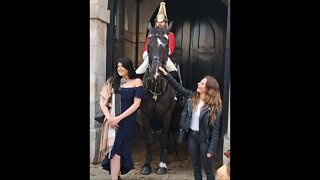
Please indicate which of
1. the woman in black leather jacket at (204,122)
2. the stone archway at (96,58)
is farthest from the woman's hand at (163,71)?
the stone archway at (96,58)

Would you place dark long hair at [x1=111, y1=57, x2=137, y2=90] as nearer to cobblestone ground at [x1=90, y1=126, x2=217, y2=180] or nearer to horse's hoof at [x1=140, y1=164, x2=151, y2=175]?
cobblestone ground at [x1=90, y1=126, x2=217, y2=180]

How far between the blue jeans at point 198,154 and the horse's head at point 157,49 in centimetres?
68

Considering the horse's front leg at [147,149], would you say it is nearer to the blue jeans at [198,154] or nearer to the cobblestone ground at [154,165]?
the cobblestone ground at [154,165]

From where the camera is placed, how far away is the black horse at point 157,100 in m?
3.36

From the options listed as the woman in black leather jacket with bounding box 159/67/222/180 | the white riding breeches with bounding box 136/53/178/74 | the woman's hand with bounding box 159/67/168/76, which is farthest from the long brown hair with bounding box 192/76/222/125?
the white riding breeches with bounding box 136/53/178/74

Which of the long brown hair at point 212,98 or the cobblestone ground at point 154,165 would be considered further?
the cobblestone ground at point 154,165

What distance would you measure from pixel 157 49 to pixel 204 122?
787 millimetres

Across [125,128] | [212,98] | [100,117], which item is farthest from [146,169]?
[212,98]

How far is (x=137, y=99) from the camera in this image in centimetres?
322

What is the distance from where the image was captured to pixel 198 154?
310 cm
